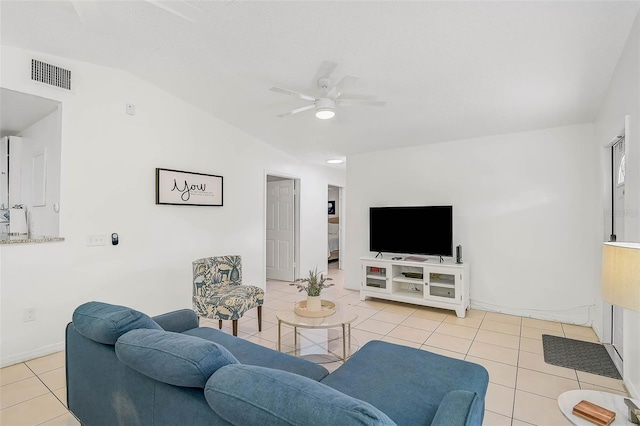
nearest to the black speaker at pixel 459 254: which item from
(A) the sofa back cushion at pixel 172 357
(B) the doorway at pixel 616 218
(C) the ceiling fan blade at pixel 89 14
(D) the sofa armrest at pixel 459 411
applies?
(B) the doorway at pixel 616 218

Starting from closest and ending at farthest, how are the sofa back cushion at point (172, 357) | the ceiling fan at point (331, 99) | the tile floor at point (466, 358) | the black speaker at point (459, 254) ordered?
1. the sofa back cushion at point (172, 357)
2. the tile floor at point (466, 358)
3. the ceiling fan at point (331, 99)
4. the black speaker at point (459, 254)

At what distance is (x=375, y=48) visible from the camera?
2566 millimetres

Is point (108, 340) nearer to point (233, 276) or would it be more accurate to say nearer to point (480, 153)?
point (233, 276)

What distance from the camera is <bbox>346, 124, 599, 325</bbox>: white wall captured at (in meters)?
3.67

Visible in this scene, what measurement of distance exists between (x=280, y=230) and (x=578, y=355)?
181 inches

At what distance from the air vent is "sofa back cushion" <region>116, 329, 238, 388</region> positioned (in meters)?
2.80

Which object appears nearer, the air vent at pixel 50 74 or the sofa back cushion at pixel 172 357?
the sofa back cushion at pixel 172 357

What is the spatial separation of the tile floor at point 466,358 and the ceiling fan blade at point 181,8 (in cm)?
279

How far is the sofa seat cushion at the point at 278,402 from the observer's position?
848 millimetres

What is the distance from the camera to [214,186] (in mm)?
4273

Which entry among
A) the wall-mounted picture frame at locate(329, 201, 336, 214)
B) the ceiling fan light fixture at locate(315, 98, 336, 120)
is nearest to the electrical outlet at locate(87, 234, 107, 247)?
the ceiling fan light fixture at locate(315, 98, 336, 120)

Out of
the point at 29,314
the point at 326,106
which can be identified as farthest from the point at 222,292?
the point at 326,106

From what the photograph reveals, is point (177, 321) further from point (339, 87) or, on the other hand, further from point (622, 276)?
point (622, 276)

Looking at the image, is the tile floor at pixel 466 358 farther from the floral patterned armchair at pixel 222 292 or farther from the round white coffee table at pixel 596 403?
the round white coffee table at pixel 596 403
